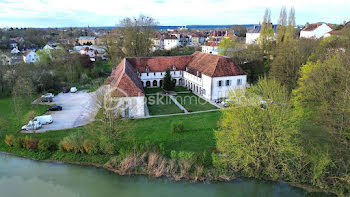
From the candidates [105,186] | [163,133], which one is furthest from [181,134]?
[105,186]

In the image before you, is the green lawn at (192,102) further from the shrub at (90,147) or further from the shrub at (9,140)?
the shrub at (9,140)

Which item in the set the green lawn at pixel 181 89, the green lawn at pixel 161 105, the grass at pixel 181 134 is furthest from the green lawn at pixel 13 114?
the green lawn at pixel 181 89

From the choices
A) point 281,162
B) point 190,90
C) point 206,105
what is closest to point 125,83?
point 206,105

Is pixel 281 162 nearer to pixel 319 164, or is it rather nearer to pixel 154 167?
pixel 319 164

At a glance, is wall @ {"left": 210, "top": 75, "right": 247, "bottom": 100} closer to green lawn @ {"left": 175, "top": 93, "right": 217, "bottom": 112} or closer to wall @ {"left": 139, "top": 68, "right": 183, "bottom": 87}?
green lawn @ {"left": 175, "top": 93, "right": 217, "bottom": 112}

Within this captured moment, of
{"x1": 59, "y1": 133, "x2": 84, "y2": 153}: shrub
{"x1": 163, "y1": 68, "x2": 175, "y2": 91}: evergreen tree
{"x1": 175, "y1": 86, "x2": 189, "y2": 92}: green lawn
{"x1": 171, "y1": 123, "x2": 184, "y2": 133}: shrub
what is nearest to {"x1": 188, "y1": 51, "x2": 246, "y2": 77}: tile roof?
{"x1": 175, "y1": 86, "x2": 189, "y2": 92}: green lawn

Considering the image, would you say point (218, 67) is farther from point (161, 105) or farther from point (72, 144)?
point (72, 144)
